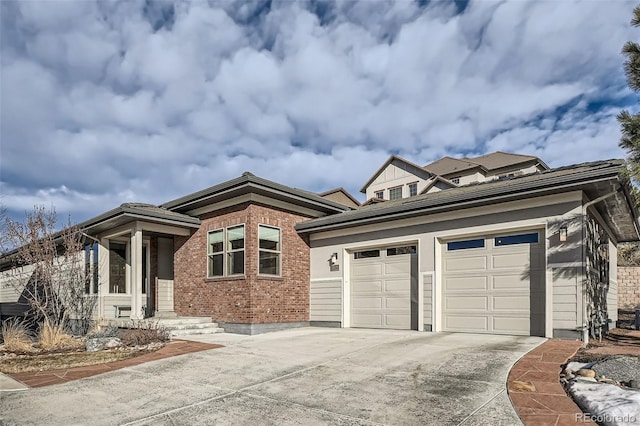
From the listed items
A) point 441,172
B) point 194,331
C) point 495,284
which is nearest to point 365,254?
point 495,284

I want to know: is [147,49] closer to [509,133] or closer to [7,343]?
[7,343]

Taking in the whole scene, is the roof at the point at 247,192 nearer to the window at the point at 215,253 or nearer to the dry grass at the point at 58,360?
the window at the point at 215,253

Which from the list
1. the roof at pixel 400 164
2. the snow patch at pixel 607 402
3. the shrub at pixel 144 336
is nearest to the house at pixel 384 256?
the shrub at pixel 144 336

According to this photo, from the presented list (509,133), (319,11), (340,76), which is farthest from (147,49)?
(509,133)

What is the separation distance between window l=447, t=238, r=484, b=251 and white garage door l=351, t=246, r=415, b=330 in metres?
1.06

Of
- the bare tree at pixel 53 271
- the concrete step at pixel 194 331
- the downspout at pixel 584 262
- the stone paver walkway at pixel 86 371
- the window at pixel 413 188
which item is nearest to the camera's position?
the stone paver walkway at pixel 86 371

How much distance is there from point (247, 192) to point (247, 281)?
7.96 ft

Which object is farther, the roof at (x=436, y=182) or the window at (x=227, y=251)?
the roof at (x=436, y=182)

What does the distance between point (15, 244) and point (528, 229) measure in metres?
14.0

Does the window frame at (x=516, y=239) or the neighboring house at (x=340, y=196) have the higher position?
the neighboring house at (x=340, y=196)

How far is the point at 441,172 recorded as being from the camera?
35344 mm

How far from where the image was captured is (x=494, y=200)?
30.3ft

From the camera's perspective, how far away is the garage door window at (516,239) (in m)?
9.03

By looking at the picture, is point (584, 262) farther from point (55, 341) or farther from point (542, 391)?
point (55, 341)
